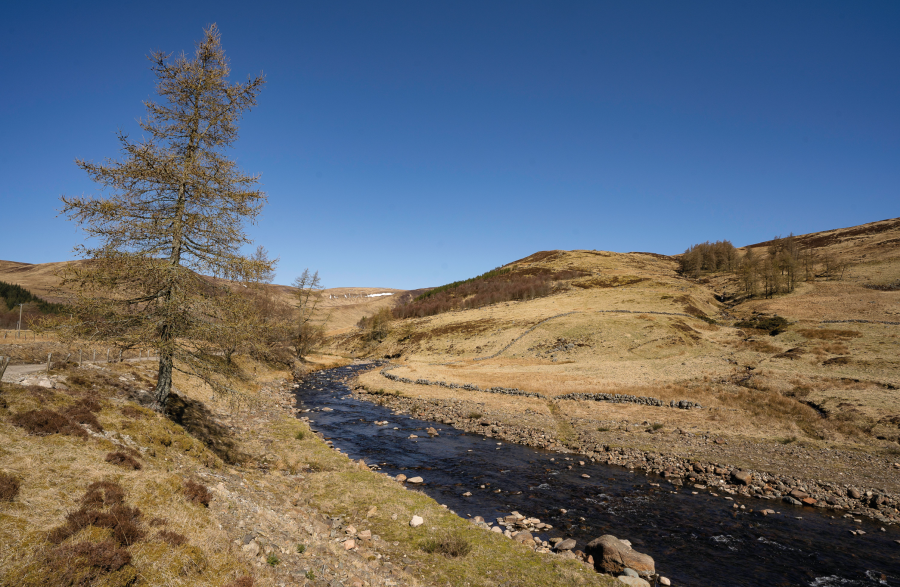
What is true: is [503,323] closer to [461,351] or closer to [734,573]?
[461,351]


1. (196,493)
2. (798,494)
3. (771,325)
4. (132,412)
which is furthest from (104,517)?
(771,325)

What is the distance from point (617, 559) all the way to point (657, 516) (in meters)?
5.57

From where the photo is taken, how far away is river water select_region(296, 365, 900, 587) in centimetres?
1202

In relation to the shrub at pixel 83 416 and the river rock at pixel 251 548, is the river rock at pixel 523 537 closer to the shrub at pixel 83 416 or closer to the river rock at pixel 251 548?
the river rock at pixel 251 548

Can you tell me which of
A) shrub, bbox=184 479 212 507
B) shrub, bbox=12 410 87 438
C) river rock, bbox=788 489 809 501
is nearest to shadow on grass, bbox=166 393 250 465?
shrub, bbox=12 410 87 438

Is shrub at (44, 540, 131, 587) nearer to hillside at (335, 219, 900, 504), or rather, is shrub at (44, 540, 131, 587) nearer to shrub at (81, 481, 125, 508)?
shrub at (81, 481, 125, 508)

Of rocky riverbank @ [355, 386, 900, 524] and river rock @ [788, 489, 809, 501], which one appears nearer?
rocky riverbank @ [355, 386, 900, 524]

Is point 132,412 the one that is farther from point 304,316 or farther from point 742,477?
point 304,316

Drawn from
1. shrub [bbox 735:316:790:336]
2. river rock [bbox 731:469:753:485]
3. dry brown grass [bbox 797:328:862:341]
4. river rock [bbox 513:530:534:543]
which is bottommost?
river rock [bbox 731:469:753:485]

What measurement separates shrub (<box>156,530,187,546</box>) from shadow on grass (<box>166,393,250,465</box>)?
29.6 ft

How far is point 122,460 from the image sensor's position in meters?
9.41

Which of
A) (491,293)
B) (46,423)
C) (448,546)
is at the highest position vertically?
(491,293)

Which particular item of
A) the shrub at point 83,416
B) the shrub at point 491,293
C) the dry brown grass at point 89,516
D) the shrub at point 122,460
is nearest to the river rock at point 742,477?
the dry brown grass at point 89,516

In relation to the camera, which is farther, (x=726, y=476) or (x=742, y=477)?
(x=726, y=476)
